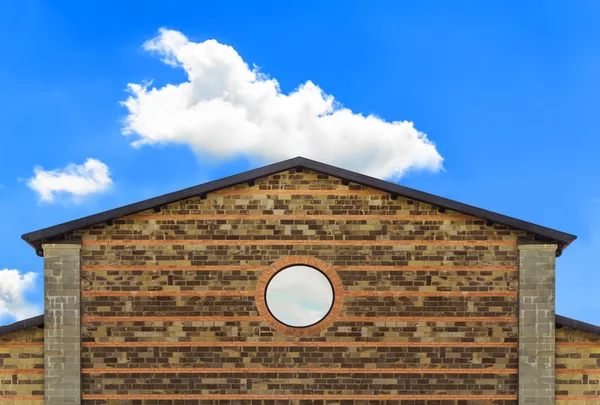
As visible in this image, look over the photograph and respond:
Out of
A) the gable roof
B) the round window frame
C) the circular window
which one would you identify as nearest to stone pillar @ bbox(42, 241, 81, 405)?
the gable roof

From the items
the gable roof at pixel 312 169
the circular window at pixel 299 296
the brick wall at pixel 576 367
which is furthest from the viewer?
the brick wall at pixel 576 367

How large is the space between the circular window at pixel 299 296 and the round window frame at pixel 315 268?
0.18 feet

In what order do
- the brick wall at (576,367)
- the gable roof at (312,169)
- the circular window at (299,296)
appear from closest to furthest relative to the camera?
1. the gable roof at (312,169)
2. the circular window at (299,296)
3. the brick wall at (576,367)

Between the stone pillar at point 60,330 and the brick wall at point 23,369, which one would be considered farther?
the brick wall at point 23,369

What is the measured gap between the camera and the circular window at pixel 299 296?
49.3 ft

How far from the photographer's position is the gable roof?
1491 cm

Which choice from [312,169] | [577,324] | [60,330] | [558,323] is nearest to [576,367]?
[577,324]

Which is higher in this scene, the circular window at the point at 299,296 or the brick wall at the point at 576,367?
the circular window at the point at 299,296

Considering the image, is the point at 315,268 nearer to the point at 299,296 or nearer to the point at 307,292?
the point at 307,292

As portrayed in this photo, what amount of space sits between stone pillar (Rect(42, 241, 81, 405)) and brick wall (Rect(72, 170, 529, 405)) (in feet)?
0.77

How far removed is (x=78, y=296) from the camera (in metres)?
15.0

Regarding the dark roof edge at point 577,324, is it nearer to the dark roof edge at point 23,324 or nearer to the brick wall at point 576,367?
the brick wall at point 576,367

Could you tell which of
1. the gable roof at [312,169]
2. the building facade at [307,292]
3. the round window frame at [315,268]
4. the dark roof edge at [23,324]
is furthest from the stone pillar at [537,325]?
the dark roof edge at [23,324]

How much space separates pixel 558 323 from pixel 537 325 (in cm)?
50
